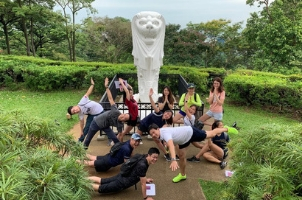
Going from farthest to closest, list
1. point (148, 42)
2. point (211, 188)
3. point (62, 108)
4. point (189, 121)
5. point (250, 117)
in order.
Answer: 1. point (62, 108)
2. point (250, 117)
3. point (148, 42)
4. point (189, 121)
5. point (211, 188)

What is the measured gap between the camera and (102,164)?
15.4 ft

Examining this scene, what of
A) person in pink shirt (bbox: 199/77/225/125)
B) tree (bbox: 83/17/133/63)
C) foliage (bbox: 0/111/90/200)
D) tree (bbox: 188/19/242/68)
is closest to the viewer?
foliage (bbox: 0/111/90/200)

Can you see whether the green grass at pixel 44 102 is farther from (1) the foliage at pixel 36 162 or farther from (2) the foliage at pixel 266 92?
(2) the foliage at pixel 266 92

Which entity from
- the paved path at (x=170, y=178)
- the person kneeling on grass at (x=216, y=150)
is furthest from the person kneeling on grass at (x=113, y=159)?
the person kneeling on grass at (x=216, y=150)

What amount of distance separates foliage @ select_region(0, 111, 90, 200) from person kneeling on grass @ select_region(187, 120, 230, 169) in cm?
274

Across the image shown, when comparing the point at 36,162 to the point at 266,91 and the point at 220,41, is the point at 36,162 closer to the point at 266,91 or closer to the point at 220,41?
the point at 266,91

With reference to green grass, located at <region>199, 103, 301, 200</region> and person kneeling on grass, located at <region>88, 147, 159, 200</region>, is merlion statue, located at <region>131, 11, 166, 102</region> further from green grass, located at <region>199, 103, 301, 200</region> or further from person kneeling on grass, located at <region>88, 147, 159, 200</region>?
person kneeling on grass, located at <region>88, 147, 159, 200</region>

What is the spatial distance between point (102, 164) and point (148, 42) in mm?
3931

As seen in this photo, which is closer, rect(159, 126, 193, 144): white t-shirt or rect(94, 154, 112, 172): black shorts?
rect(159, 126, 193, 144): white t-shirt

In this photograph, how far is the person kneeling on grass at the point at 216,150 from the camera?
5.16 m

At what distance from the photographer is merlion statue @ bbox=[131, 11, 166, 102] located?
7.27 meters

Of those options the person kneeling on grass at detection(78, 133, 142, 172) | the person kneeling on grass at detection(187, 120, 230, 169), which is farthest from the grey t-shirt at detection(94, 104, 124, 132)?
the person kneeling on grass at detection(187, 120, 230, 169)

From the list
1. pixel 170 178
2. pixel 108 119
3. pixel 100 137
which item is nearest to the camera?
pixel 170 178

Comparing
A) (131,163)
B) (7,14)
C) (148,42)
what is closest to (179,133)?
(131,163)
